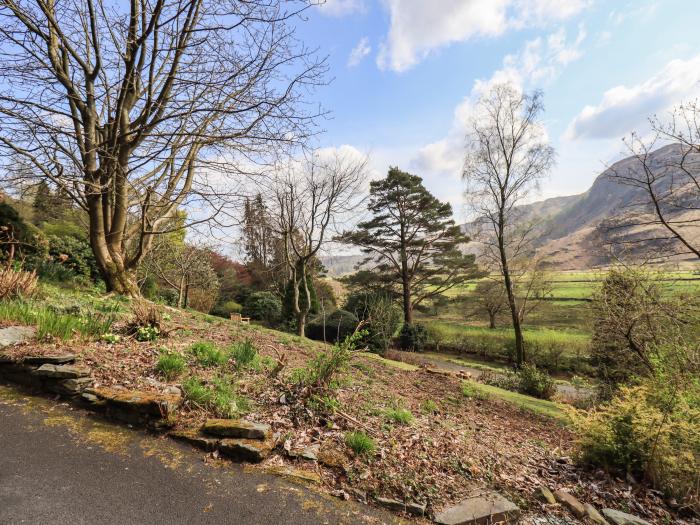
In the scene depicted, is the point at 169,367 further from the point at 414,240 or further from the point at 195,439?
the point at 414,240

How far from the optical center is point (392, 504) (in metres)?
2.45

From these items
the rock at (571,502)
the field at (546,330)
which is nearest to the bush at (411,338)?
the field at (546,330)

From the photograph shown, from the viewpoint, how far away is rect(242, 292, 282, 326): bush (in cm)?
1828

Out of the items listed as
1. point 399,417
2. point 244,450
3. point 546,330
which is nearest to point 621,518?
point 399,417

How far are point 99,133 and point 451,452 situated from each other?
9.09 meters

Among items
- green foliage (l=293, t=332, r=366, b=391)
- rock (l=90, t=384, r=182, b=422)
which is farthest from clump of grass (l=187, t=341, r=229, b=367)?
green foliage (l=293, t=332, r=366, b=391)

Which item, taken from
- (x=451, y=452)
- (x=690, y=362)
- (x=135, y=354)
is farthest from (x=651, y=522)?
(x=135, y=354)

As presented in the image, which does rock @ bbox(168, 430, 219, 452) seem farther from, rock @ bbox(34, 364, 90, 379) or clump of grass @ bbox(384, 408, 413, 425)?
clump of grass @ bbox(384, 408, 413, 425)

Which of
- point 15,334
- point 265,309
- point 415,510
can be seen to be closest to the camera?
point 415,510

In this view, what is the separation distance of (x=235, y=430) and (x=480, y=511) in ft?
6.91

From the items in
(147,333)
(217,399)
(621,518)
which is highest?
(147,333)

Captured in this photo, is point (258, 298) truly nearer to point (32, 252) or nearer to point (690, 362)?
point (32, 252)

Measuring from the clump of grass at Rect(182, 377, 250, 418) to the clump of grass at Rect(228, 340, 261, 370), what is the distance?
0.79 metres

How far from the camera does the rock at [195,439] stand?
2811 millimetres
